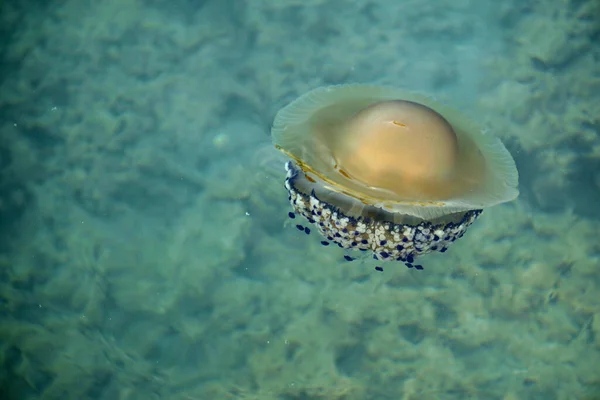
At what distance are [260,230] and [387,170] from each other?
6.20 feet

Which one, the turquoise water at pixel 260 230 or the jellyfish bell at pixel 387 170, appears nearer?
the jellyfish bell at pixel 387 170

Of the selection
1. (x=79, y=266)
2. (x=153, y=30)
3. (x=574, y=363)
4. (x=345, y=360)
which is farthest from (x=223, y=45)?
(x=574, y=363)

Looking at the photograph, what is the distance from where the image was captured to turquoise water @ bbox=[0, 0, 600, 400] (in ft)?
14.6

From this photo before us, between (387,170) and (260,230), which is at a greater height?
(387,170)

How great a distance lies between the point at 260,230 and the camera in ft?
15.5

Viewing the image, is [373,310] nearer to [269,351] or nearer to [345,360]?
[345,360]

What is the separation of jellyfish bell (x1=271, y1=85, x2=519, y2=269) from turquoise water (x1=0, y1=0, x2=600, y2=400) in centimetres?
109

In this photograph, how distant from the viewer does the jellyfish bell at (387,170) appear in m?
3.08

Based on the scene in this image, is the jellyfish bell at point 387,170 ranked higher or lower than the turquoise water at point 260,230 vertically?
higher

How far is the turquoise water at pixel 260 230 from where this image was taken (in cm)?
445

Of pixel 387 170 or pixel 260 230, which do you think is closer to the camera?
pixel 387 170

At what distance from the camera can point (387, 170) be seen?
3.09 meters

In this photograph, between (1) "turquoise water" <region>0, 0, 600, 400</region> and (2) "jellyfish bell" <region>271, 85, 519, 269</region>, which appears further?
(1) "turquoise water" <region>0, 0, 600, 400</region>

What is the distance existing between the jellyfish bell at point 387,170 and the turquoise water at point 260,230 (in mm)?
1090
